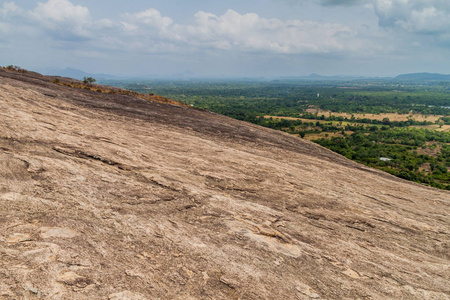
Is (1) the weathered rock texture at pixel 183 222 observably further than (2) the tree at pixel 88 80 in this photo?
No

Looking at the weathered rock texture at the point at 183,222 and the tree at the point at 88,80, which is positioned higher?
the tree at the point at 88,80

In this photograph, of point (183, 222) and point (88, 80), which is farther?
point (88, 80)

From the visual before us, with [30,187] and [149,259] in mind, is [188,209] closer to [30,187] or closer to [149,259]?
[149,259]

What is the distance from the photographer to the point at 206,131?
16.9 metres

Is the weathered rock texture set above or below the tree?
below

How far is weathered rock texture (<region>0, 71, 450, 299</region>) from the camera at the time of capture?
540 cm

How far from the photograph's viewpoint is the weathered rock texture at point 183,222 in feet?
17.7

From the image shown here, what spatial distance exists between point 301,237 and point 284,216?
1.11m

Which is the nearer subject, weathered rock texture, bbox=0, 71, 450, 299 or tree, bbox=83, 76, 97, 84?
weathered rock texture, bbox=0, 71, 450, 299

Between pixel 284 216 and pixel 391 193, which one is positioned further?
pixel 391 193

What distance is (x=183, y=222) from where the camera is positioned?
24.7ft

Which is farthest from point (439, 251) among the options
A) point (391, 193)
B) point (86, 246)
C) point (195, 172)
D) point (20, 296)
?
point (20, 296)

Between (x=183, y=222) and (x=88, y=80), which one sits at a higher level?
(x=88, y=80)

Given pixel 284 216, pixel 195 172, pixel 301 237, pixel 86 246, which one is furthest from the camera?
pixel 195 172
